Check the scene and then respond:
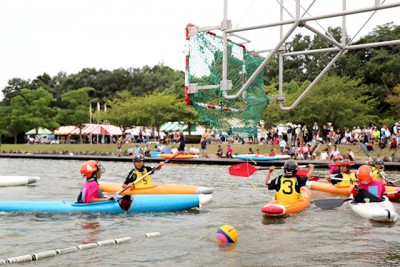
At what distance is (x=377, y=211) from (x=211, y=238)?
11.1 feet

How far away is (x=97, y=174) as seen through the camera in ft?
35.0

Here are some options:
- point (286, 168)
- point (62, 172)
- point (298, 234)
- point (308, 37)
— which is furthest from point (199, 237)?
point (308, 37)

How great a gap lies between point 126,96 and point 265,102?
4418cm

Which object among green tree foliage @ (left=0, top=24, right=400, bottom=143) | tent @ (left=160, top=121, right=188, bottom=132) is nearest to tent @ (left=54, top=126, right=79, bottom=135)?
green tree foliage @ (left=0, top=24, right=400, bottom=143)

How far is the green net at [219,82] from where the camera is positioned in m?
7.95

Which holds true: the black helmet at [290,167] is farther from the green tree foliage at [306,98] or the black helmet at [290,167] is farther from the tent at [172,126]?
the tent at [172,126]

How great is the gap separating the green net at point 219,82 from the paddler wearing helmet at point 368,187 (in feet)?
8.32

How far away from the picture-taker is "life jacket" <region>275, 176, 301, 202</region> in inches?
409

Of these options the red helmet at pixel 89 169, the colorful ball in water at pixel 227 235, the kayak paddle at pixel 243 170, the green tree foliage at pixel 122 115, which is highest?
the green tree foliage at pixel 122 115

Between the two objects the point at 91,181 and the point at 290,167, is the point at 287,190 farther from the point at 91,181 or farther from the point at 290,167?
the point at 91,181

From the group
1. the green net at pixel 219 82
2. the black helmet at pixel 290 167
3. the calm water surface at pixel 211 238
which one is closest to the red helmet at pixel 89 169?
the calm water surface at pixel 211 238

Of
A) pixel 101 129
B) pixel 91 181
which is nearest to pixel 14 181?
pixel 91 181

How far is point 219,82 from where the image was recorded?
786 cm

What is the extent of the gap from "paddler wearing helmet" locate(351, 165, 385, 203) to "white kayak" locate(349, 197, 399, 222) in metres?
0.11
